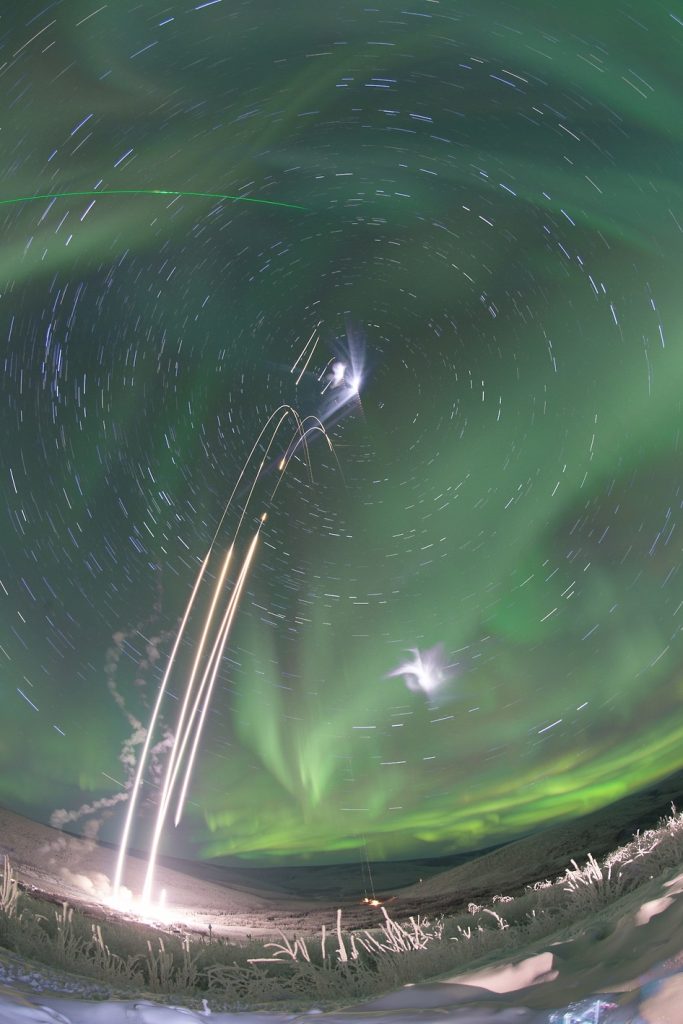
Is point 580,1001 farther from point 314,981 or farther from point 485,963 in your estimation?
point 314,981

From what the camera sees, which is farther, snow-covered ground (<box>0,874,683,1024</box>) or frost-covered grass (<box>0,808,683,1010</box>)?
frost-covered grass (<box>0,808,683,1010</box>)

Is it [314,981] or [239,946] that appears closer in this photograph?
[314,981]

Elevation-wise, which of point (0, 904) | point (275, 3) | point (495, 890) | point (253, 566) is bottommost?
point (495, 890)

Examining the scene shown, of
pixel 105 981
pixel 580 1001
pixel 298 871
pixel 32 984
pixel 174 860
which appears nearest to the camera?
pixel 580 1001

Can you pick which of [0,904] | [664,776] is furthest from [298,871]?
[0,904]

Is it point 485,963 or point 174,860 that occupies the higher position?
point 174,860

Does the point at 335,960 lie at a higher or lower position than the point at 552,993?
higher

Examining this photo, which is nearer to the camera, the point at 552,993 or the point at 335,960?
the point at 552,993

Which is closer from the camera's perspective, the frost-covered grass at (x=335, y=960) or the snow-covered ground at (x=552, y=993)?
the snow-covered ground at (x=552, y=993)
